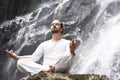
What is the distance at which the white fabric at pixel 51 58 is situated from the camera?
5.97 meters

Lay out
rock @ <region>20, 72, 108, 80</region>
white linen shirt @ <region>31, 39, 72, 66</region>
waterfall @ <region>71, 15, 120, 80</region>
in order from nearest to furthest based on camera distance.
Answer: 1. rock @ <region>20, 72, 108, 80</region>
2. white linen shirt @ <region>31, 39, 72, 66</region>
3. waterfall @ <region>71, 15, 120, 80</region>

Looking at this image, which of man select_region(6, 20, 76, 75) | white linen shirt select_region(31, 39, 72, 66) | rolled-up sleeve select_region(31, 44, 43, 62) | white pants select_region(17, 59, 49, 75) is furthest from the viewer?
rolled-up sleeve select_region(31, 44, 43, 62)

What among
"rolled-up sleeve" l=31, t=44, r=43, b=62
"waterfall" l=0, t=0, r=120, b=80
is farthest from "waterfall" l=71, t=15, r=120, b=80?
"rolled-up sleeve" l=31, t=44, r=43, b=62

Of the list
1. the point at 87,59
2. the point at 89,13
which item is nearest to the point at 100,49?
the point at 87,59

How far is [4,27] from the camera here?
21.5 meters

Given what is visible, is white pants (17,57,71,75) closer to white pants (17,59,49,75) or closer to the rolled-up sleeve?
white pants (17,59,49,75)

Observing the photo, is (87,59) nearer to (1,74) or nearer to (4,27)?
(1,74)

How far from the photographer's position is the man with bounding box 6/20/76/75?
5.96 m

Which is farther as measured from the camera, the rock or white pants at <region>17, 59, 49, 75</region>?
white pants at <region>17, 59, 49, 75</region>

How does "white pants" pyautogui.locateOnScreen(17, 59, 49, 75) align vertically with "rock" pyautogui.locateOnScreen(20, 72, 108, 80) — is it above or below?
above

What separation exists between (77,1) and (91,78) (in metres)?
13.9

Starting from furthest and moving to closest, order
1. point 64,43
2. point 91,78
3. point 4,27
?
point 4,27, point 64,43, point 91,78

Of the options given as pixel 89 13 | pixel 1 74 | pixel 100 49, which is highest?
pixel 89 13

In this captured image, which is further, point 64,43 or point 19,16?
point 19,16
